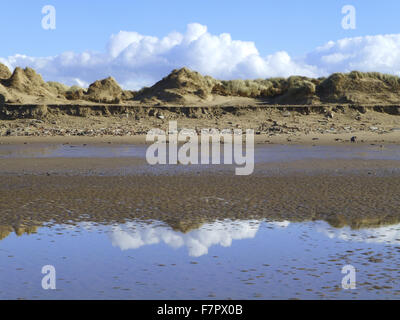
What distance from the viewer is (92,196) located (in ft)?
37.3

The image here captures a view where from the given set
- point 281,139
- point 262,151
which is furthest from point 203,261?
point 281,139

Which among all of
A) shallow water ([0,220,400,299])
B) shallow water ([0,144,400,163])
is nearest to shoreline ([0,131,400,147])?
shallow water ([0,144,400,163])

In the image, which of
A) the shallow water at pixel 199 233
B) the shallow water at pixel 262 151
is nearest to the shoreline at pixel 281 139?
the shallow water at pixel 262 151

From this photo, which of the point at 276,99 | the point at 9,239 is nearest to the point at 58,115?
the point at 276,99

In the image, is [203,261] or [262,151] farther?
[262,151]

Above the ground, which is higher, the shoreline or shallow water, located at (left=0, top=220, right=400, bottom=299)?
the shoreline

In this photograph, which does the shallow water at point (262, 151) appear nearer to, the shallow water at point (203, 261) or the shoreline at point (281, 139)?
the shoreline at point (281, 139)

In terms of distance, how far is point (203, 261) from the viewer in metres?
6.62

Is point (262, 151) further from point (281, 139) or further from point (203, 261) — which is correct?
point (203, 261)

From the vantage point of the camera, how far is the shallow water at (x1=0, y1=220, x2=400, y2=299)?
559 centimetres

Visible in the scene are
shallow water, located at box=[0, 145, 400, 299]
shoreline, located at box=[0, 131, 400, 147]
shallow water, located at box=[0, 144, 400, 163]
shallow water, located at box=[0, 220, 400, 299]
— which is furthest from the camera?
shoreline, located at box=[0, 131, 400, 147]

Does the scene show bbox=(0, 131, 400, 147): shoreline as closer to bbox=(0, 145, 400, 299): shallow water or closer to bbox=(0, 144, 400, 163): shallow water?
bbox=(0, 144, 400, 163): shallow water
